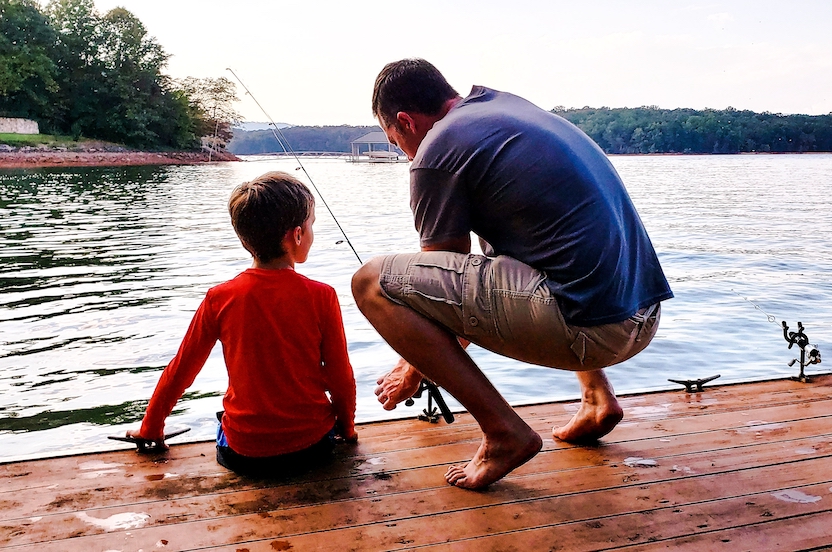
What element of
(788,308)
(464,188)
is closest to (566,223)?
(464,188)

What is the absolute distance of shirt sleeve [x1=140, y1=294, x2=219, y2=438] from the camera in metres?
2.27

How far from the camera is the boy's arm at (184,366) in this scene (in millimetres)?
2268

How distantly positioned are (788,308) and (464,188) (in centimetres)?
682

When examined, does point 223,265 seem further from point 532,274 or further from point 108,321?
point 532,274

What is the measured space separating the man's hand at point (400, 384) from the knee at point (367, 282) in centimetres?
29

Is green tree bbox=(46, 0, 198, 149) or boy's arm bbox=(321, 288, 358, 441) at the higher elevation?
green tree bbox=(46, 0, 198, 149)

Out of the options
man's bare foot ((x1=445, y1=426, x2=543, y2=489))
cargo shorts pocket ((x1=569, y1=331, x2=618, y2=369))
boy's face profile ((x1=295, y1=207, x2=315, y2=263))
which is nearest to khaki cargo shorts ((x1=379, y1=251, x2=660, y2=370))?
cargo shorts pocket ((x1=569, y1=331, x2=618, y2=369))

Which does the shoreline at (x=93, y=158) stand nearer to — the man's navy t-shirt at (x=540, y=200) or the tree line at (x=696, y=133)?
the tree line at (x=696, y=133)

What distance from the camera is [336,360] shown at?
91.6 inches

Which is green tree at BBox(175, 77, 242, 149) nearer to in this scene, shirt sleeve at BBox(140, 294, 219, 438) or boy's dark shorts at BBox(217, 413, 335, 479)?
shirt sleeve at BBox(140, 294, 219, 438)

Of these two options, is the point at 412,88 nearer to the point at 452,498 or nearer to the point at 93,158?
the point at 452,498

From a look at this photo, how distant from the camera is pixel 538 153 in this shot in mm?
1972

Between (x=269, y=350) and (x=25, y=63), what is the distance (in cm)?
6329

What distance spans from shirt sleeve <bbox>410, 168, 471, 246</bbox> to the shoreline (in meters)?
48.1
